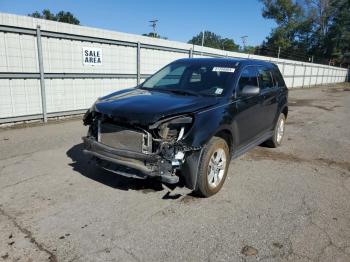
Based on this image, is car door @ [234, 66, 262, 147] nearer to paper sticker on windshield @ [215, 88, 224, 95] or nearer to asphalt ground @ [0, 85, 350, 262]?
paper sticker on windshield @ [215, 88, 224, 95]

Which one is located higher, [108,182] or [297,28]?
[297,28]

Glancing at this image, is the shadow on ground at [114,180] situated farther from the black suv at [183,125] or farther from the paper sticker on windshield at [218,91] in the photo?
the paper sticker on windshield at [218,91]

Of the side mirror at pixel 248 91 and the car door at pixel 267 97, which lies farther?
the car door at pixel 267 97

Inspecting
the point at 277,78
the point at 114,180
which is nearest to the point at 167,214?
the point at 114,180

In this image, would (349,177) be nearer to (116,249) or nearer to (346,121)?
(116,249)

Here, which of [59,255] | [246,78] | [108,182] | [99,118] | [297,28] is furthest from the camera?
[297,28]

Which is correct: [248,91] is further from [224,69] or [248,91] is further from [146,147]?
[146,147]

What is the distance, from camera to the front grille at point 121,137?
3.74m

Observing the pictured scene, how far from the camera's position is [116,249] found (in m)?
2.95

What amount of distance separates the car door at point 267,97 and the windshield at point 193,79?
1129 mm

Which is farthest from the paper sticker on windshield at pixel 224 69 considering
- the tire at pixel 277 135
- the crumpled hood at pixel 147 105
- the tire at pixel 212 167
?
the tire at pixel 277 135

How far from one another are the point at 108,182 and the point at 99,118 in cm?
99

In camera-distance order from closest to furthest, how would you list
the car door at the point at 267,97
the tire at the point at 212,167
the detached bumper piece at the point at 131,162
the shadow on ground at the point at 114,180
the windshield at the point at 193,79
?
the detached bumper piece at the point at 131,162, the tire at the point at 212,167, the shadow on ground at the point at 114,180, the windshield at the point at 193,79, the car door at the point at 267,97

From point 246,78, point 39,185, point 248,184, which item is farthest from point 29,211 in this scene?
point 246,78
